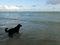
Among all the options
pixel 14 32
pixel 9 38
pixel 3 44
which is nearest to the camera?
pixel 3 44

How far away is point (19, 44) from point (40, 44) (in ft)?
3.50

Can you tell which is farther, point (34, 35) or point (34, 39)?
point (34, 35)

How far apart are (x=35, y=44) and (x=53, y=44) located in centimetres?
91

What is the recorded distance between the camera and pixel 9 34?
956 cm

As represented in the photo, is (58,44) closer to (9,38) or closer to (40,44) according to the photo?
(40,44)

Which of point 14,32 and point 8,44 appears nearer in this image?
point 8,44

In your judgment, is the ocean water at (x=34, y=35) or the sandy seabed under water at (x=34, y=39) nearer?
the sandy seabed under water at (x=34, y=39)

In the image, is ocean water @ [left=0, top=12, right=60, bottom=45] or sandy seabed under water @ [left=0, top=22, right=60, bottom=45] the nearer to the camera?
sandy seabed under water @ [left=0, top=22, right=60, bottom=45]

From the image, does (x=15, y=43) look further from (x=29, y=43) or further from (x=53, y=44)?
(x=53, y=44)

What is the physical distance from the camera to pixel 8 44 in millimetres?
8031

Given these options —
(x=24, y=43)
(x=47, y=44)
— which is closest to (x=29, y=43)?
(x=24, y=43)

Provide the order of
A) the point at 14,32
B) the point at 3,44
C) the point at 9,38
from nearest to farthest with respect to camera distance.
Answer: the point at 3,44 → the point at 9,38 → the point at 14,32

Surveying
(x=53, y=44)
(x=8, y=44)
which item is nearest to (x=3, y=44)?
(x=8, y=44)

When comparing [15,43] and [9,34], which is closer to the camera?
[15,43]
